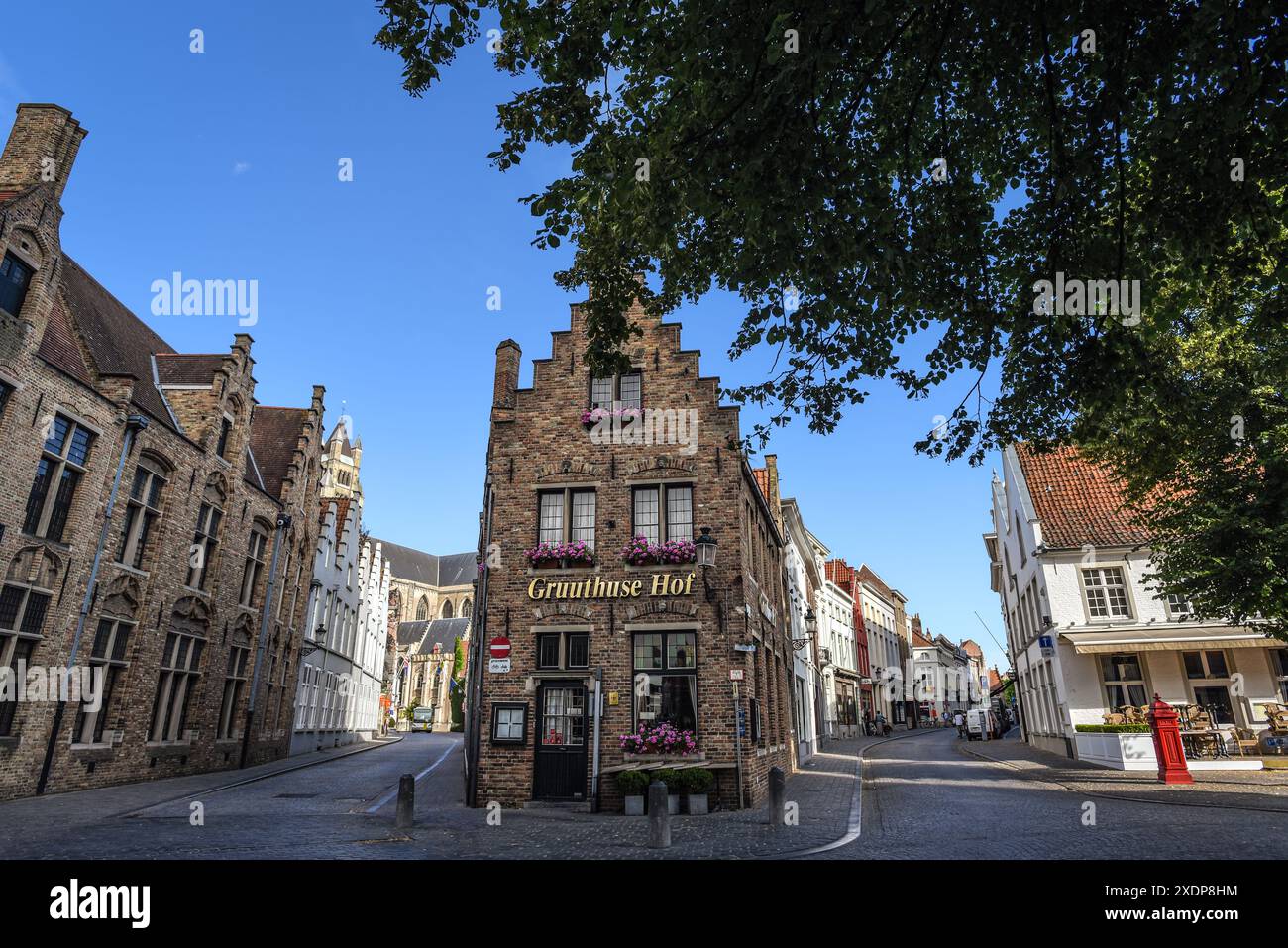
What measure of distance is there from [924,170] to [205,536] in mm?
22098

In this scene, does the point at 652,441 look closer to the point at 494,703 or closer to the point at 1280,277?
the point at 494,703

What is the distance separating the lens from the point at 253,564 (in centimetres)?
2548

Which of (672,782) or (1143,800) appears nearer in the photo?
(1143,800)

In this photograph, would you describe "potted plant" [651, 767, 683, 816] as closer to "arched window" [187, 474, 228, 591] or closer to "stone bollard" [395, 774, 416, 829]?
"stone bollard" [395, 774, 416, 829]

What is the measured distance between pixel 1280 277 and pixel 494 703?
13.9 m

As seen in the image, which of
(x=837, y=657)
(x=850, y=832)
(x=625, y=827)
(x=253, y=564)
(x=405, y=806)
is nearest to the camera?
(x=850, y=832)

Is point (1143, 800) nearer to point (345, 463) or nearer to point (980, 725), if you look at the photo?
point (980, 725)

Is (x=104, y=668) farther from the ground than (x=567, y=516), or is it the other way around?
(x=567, y=516)

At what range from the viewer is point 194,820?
12.0 metres

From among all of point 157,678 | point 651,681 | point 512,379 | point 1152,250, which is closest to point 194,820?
point 651,681

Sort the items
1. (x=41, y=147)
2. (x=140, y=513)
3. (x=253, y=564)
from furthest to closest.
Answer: (x=253, y=564) → (x=140, y=513) → (x=41, y=147)

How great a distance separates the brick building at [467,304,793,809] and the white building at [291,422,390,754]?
806 inches

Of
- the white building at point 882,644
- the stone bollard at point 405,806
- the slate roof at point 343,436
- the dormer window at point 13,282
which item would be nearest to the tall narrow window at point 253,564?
the dormer window at point 13,282

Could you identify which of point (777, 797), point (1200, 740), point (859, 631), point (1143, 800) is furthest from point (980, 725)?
point (777, 797)
